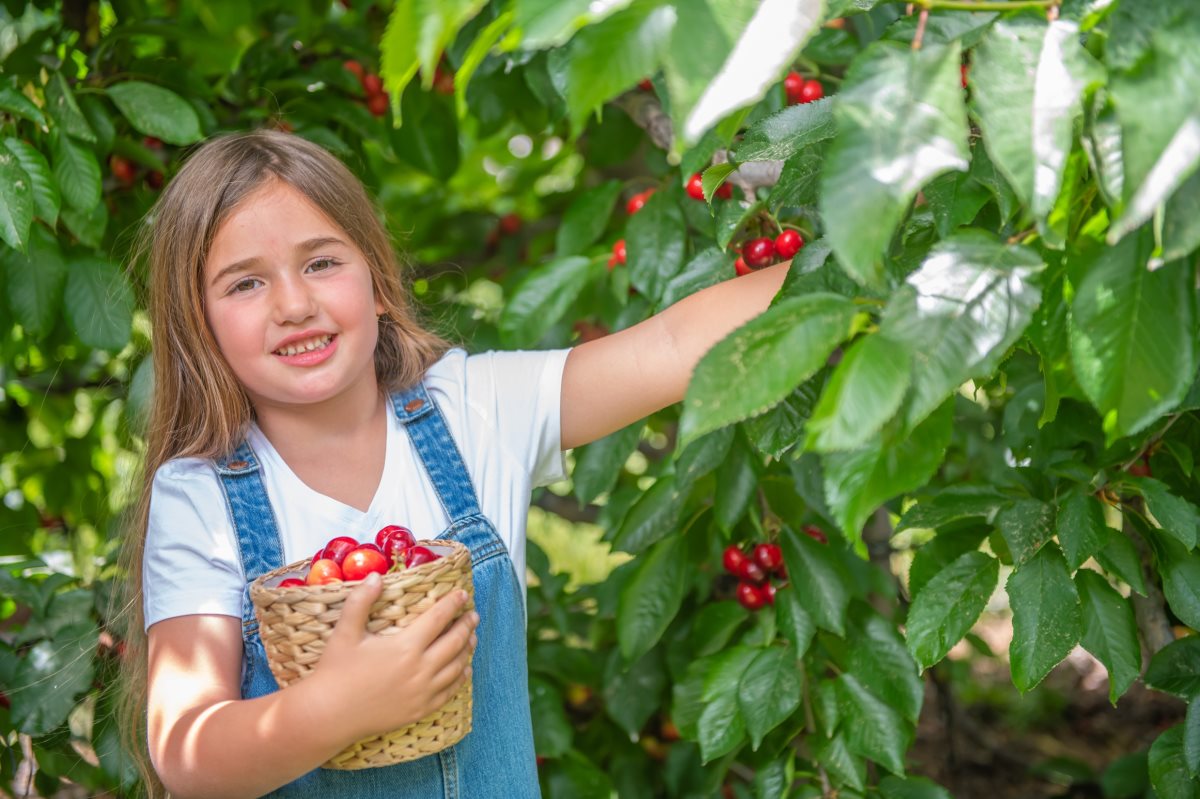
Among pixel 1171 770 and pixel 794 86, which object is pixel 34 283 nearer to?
pixel 794 86

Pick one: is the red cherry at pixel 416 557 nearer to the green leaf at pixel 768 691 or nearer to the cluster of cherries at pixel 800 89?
the green leaf at pixel 768 691

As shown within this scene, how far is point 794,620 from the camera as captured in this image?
1.66 meters

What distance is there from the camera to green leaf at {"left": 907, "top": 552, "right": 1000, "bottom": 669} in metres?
1.31

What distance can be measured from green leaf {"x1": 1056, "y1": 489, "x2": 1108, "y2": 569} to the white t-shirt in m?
0.66

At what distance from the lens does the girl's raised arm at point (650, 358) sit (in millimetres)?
1397

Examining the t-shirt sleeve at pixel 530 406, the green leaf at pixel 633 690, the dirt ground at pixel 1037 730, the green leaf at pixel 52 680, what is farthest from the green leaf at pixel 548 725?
the dirt ground at pixel 1037 730

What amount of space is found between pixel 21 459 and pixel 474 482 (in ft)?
4.87

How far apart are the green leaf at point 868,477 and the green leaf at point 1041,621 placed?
1.74ft

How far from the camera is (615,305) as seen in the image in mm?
2057

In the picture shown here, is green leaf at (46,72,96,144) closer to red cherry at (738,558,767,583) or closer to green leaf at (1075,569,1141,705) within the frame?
red cherry at (738,558,767,583)

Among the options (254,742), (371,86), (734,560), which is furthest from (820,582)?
A: (371,86)

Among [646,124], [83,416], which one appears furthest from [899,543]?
[83,416]

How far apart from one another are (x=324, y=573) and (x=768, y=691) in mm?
677

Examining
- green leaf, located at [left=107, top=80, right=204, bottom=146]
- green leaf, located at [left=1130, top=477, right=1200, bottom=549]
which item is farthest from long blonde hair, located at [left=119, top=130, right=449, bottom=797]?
green leaf, located at [left=1130, top=477, right=1200, bottom=549]
